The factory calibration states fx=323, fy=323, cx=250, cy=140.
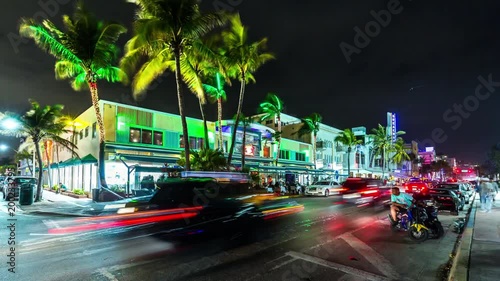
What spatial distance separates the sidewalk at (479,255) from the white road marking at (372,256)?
1.03m

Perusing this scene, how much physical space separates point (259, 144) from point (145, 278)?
104ft

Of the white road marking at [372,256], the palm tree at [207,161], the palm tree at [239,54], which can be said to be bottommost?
the white road marking at [372,256]

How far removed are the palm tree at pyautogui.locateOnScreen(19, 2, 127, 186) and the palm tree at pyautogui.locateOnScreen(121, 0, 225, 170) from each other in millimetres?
1791

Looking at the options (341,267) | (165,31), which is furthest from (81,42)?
(341,267)

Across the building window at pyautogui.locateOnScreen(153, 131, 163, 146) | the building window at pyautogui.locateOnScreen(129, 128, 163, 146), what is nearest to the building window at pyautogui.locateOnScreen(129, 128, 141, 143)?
the building window at pyautogui.locateOnScreen(129, 128, 163, 146)

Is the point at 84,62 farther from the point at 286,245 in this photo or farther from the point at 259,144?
the point at 259,144

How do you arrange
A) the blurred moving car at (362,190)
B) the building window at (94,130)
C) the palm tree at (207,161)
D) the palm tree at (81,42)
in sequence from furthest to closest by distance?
the building window at (94,130) → the blurred moving car at (362,190) → the palm tree at (207,161) → the palm tree at (81,42)

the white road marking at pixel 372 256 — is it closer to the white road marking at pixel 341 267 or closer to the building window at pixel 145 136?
the white road marking at pixel 341 267

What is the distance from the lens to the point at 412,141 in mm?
121438

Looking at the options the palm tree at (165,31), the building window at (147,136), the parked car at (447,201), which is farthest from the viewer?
the building window at (147,136)

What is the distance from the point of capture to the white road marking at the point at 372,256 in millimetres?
6231

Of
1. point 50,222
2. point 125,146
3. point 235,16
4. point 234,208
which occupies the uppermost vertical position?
point 235,16

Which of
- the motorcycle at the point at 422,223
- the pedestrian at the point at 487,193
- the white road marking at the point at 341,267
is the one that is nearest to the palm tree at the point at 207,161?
the motorcycle at the point at 422,223

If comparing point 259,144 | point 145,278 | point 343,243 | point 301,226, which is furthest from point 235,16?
point 145,278
